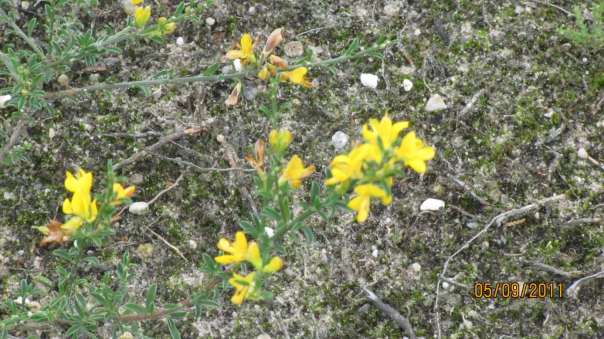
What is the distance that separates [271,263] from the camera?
67.7 inches

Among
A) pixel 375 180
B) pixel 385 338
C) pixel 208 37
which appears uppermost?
pixel 375 180

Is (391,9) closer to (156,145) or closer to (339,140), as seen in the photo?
(339,140)

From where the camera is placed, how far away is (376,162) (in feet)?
5.36

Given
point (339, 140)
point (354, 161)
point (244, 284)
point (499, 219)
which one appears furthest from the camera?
point (339, 140)

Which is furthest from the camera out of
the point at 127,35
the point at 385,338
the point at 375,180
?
the point at 385,338

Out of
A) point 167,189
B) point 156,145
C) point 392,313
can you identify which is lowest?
point 392,313

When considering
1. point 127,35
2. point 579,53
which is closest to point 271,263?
point 127,35

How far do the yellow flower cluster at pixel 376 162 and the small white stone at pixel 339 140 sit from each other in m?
1.14

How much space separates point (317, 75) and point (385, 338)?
118 centimetres

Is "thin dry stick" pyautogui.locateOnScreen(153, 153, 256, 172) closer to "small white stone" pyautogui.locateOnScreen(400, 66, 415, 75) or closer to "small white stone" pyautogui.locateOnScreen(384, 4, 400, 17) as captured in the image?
"small white stone" pyautogui.locateOnScreen(400, 66, 415, 75)

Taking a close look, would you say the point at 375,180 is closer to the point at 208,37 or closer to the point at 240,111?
the point at 240,111

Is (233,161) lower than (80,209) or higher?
lower

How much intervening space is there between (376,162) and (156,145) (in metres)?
1.40
